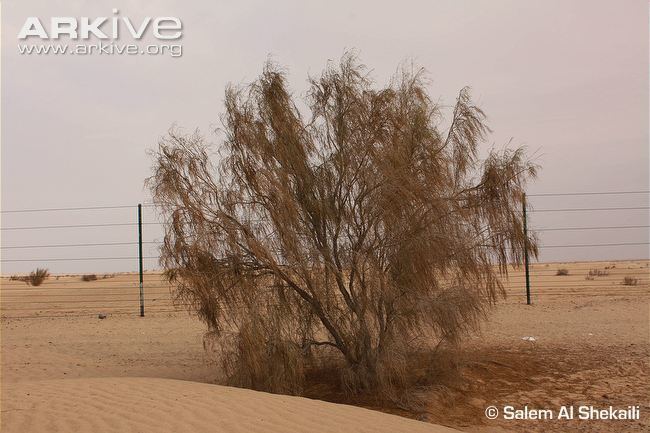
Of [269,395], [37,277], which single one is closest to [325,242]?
[269,395]

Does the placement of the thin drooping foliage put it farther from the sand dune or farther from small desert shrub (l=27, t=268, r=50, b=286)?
small desert shrub (l=27, t=268, r=50, b=286)

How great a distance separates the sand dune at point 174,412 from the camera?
656cm

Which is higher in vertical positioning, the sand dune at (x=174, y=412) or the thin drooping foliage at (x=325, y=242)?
the thin drooping foliage at (x=325, y=242)

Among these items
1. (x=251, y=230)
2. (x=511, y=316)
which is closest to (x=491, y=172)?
(x=251, y=230)

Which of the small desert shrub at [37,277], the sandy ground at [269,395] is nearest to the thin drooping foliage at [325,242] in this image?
the sandy ground at [269,395]

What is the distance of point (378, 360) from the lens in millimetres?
10055

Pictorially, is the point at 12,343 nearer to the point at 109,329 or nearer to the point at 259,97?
the point at 109,329

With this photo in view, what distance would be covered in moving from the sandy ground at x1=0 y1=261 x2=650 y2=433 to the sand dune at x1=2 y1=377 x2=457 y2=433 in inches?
0.7

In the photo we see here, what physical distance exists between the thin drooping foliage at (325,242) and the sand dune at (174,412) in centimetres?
186

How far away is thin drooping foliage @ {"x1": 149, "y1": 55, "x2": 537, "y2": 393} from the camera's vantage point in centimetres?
1011

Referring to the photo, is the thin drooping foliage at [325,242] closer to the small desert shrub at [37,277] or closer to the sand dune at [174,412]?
the sand dune at [174,412]

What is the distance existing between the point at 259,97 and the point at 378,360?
4.77m

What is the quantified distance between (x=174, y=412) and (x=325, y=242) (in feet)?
13.7

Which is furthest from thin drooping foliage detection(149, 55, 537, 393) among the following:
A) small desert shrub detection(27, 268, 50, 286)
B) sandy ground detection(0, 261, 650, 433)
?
small desert shrub detection(27, 268, 50, 286)
